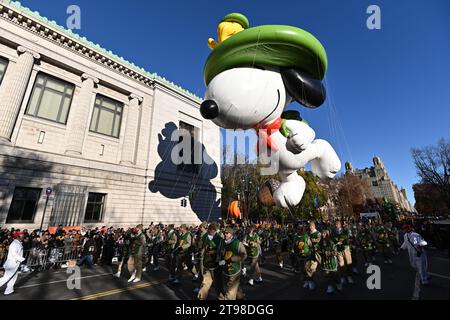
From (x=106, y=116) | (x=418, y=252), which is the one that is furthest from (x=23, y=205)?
(x=418, y=252)

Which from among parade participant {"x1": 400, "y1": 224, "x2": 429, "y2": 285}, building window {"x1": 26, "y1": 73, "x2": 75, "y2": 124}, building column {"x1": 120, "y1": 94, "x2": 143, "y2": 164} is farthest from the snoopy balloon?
building window {"x1": 26, "y1": 73, "x2": 75, "y2": 124}

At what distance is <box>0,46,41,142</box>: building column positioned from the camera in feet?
39.3

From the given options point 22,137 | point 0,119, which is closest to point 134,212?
point 22,137

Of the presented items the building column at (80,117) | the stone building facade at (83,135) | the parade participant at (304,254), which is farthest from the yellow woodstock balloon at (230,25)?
the building column at (80,117)

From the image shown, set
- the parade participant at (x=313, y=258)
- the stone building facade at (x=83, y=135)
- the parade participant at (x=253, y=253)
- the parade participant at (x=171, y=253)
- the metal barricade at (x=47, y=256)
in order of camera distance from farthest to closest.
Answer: the stone building facade at (x=83, y=135) < the metal barricade at (x=47, y=256) < the parade participant at (x=171, y=253) < the parade participant at (x=253, y=253) < the parade participant at (x=313, y=258)

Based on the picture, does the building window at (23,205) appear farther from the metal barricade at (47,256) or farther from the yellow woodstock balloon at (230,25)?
the yellow woodstock balloon at (230,25)

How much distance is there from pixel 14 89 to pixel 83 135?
414cm

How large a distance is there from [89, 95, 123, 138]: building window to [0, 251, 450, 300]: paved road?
35.3 ft

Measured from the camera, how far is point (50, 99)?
47.6 ft

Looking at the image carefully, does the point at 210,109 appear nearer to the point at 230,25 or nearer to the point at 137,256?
the point at 230,25

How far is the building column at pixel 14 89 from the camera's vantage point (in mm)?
11980

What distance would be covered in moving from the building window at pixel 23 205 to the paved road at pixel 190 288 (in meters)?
5.31

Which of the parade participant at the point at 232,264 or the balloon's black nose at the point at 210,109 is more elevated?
the balloon's black nose at the point at 210,109
